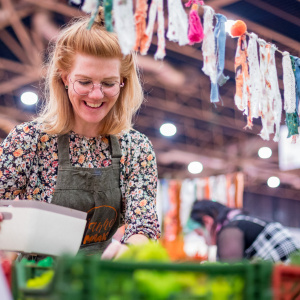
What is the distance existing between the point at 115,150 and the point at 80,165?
0.13m

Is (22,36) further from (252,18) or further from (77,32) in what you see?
(77,32)

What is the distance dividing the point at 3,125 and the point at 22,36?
3.44m

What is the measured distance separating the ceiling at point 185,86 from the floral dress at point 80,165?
70 cm

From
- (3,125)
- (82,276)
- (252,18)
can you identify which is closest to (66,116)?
(82,276)

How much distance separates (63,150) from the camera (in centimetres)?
159

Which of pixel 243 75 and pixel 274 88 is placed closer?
pixel 243 75

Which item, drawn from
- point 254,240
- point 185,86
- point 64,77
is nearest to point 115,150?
point 64,77

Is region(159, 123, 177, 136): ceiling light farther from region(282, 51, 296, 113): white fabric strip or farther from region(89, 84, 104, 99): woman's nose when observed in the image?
region(89, 84, 104, 99): woman's nose

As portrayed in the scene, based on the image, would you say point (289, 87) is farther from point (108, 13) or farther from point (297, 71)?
point (108, 13)

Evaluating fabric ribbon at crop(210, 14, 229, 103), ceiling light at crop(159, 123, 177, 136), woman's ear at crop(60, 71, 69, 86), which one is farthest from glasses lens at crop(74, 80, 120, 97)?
ceiling light at crop(159, 123, 177, 136)

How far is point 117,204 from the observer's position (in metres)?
1.61

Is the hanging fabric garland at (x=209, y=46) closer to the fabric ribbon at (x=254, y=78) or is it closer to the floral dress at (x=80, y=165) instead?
the fabric ribbon at (x=254, y=78)

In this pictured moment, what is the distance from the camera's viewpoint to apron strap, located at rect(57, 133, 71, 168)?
158 centimetres

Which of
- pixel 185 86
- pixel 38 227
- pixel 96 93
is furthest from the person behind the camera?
pixel 185 86
